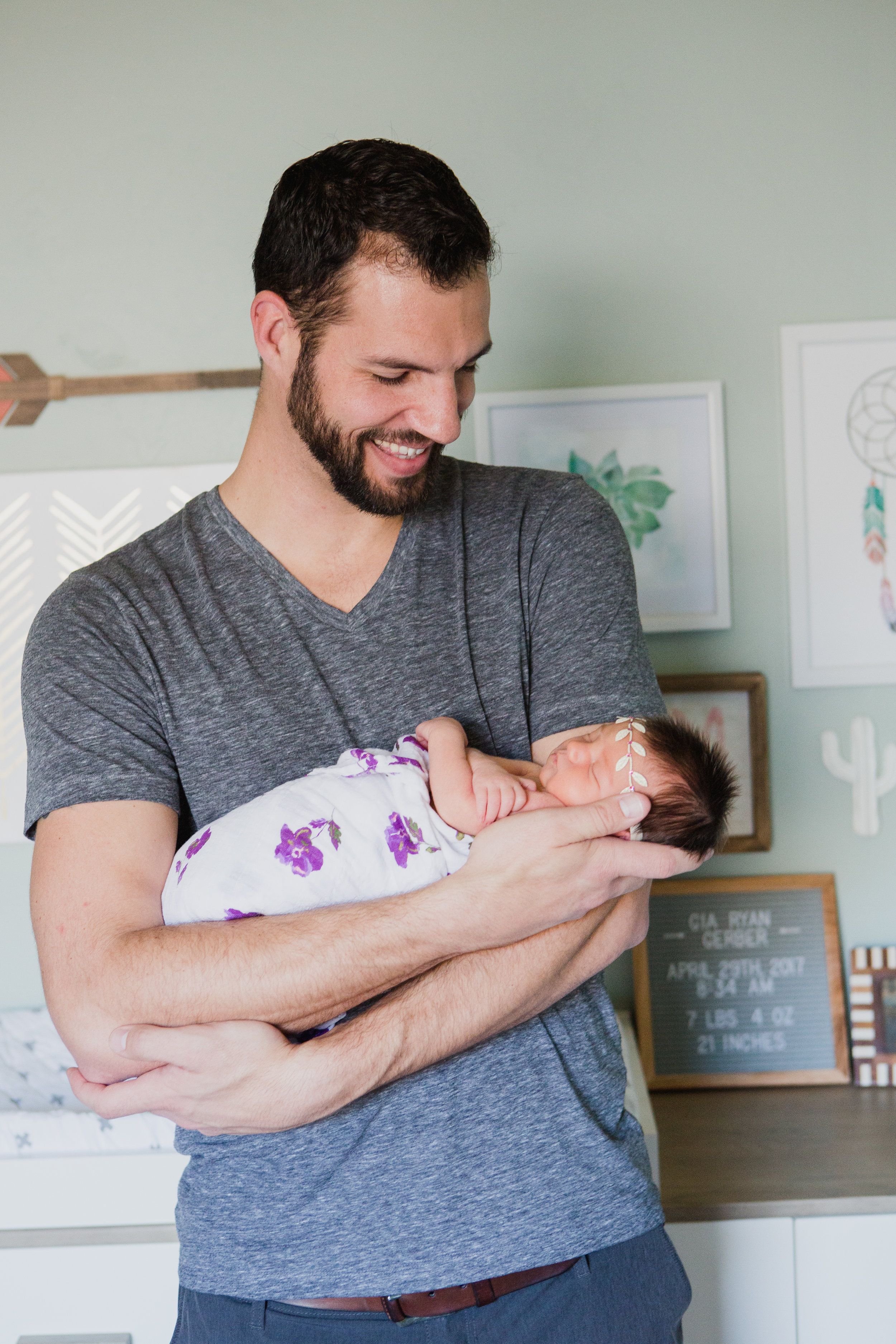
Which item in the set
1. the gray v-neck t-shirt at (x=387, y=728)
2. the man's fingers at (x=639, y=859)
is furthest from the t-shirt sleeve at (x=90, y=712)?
the man's fingers at (x=639, y=859)

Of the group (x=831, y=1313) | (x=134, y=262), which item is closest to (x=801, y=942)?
(x=831, y=1313)

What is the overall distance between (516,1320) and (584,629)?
0.68 meters

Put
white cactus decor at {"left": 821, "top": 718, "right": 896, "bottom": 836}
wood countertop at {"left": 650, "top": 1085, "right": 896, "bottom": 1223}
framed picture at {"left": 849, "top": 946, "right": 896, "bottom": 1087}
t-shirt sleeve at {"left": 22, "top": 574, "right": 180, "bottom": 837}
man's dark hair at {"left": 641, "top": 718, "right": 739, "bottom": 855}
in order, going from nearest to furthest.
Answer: t-shirt sleeve at {"left": 22, "top": 574, "right": 180, "bottom": 837} → man's dark hair at {"left": 641, "top": 718, "right": 739, "bottom": 855} → wood countertop at {"left": 650, "top": 1085, "right": 896, "bottom": 1223} → framed picture at {"left": 849, "top": 946, "right": 896, "bottom": 1087} → white cactus decor at {"left": 821, "top": 718, "right": 896, "bottom": 836}

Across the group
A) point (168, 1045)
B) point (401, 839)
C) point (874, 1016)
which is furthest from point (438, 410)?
point (874, 1016)

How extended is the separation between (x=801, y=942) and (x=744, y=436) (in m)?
1.04

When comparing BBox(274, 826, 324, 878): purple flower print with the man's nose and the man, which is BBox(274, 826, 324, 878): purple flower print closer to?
the man

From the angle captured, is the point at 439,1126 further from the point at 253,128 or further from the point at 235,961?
the point at 253,128

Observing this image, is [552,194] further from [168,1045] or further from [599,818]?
[168,1045]

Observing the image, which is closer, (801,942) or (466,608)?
(466,608)

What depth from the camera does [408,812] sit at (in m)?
1.14

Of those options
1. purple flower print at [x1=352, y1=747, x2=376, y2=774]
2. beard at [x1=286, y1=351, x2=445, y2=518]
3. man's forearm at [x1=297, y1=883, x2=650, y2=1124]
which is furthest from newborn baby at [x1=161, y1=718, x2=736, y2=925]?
beard at [x1=286, y1=351, x2=445, y2=518]

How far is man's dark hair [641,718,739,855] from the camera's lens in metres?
1.18

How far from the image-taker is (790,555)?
2.28 meters

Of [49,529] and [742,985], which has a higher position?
[49,529]
